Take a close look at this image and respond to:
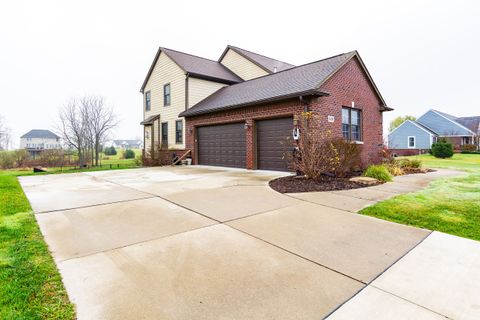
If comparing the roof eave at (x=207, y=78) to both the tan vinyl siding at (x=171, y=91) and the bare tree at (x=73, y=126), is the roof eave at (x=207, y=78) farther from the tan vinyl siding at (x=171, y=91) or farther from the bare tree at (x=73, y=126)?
the bare tree at (x=73, y=126)

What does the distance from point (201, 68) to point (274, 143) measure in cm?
1078

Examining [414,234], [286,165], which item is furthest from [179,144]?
[414,234]

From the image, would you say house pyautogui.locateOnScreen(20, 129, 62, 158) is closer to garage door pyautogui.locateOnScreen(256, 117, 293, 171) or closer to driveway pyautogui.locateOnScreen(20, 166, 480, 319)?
garage door pyautogui.locateOnScreen(256, 117, 293, 171)

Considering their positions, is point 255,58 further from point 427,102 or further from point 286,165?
point 427,102

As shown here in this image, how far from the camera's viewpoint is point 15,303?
2.07 m

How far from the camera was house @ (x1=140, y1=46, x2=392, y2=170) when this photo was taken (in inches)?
443

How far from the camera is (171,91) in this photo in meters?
18.9

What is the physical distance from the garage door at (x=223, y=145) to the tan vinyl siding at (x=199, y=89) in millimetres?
2756

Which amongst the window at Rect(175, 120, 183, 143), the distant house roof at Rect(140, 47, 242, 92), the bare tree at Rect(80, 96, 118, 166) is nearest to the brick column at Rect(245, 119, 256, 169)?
the window at Rect(175, 120, 183, 143)

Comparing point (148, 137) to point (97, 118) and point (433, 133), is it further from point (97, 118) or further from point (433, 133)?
point (433, 133)

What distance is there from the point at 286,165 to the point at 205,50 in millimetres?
57110

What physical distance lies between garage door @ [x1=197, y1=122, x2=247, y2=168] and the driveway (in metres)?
8.24

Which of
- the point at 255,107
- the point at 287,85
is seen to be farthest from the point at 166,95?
the point at 287,85

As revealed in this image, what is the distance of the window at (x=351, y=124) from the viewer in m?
12.4
